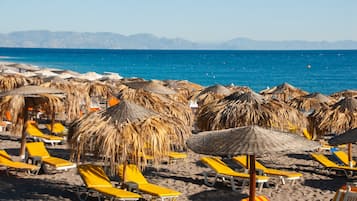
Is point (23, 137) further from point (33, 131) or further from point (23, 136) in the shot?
point (33, 131)

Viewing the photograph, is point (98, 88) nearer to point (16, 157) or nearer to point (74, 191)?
point (16, 157)

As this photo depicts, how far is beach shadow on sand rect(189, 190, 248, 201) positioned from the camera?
8805mm

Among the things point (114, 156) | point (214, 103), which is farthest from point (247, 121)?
point (114, 156)

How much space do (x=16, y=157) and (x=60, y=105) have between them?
4.77 feet

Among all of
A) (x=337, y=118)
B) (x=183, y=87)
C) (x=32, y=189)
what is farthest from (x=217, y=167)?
(x=183, y=87)

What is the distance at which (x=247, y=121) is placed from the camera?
9.73 metres

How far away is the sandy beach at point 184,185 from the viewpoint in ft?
28.5

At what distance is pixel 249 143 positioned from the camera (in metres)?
6.44

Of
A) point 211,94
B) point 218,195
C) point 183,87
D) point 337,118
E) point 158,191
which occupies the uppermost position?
point 183,87

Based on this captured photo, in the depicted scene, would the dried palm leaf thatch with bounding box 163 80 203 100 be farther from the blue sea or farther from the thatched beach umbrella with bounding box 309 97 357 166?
the blue sea

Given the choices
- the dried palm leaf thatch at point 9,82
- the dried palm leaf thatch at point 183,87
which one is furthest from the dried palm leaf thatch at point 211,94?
the dried palm leaf thatch at point 9,82

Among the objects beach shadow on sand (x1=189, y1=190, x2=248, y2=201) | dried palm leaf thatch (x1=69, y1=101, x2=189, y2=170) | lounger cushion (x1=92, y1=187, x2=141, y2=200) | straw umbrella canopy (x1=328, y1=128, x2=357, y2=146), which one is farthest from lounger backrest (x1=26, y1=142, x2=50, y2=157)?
straw umbrella canopy (x1=328, y1=128, x2=357, y2=146)

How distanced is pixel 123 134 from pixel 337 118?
19.6 ft

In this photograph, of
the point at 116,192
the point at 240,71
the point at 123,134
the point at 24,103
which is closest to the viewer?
the point at 116,192
